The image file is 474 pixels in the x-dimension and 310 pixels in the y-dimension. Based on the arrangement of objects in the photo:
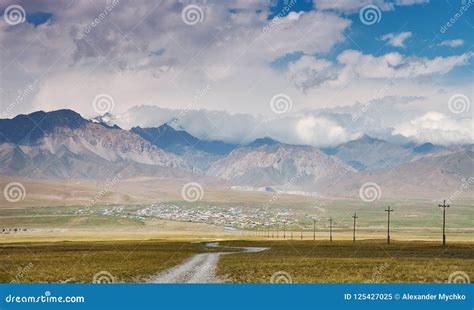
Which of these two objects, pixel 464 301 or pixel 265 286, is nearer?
pixel 464 301

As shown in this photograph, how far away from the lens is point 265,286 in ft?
113

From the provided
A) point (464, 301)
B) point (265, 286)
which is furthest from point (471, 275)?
point (265, 286)

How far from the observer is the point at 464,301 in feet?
98.5

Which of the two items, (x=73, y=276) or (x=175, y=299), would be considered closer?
(x=175, y=299)

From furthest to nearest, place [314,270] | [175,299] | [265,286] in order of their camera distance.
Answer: [314,270] → [265,286] → [175,299]

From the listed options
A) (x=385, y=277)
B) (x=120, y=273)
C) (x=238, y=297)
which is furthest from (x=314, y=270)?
(x=238, y=297)

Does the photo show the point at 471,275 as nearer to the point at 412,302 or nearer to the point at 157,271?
the point at 412,302

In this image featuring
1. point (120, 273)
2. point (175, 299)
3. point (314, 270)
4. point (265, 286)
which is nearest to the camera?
point (175, 299)

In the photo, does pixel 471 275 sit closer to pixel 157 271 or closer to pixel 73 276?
pixel 157 271

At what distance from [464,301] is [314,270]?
24.6 meters

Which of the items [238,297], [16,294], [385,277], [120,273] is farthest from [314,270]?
[16,294]

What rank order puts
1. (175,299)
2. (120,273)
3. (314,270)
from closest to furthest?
(175,299) < (120,273) < (314,270)

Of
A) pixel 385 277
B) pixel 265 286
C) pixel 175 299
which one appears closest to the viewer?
pixel 175 299

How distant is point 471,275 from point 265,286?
21.1 metres
